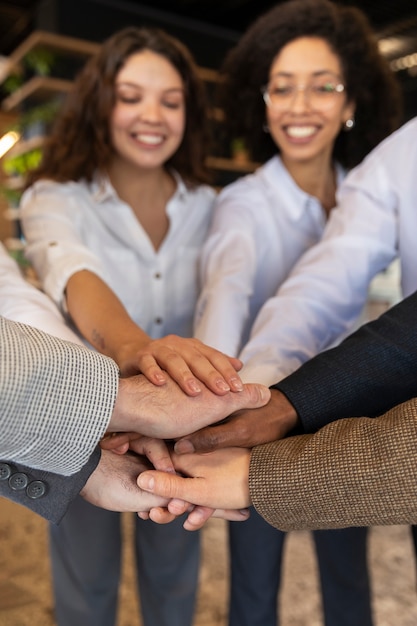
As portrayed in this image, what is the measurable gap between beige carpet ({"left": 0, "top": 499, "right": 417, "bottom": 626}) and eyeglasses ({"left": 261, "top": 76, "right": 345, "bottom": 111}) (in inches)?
63.3

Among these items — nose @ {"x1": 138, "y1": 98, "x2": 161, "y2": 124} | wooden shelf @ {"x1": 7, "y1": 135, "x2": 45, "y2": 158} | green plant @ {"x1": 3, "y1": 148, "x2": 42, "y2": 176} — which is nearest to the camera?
nose @ {"x1": 138, "y1": 98, "x2": 161, "y2": 124}

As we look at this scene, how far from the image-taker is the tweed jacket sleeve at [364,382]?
116 cm

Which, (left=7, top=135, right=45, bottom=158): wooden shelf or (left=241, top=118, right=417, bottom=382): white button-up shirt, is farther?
(left=7, top=135, right=45, bottom=158): wooden shelf

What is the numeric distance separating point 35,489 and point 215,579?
5.65ft

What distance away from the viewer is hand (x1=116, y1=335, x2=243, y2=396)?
114 cm

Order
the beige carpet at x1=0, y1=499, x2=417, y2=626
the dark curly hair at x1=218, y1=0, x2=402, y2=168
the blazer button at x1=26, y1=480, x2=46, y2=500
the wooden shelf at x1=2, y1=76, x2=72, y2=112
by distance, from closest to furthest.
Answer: the blazer button at x1=26, y1=480, x2=46, y2=500 < the dark curly hair at x1=218, y1=0, x2=402, y2=168 < the beige carpet at x1=0, y1=499, x2=417, y2=626 < the wooden shelf at x1=2, y1=76, x2=72, y2=112

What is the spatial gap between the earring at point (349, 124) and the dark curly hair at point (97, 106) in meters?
0.43

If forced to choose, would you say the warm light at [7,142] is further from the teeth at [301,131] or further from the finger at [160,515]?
the finger at [160,515]

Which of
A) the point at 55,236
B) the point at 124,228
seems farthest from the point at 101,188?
the point at 55,236

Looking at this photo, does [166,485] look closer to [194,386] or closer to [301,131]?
[194,386]


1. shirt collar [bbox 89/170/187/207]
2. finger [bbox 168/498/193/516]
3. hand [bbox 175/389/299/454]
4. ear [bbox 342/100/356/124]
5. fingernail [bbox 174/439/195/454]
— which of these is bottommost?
finger [bbox 168/498/193/516]

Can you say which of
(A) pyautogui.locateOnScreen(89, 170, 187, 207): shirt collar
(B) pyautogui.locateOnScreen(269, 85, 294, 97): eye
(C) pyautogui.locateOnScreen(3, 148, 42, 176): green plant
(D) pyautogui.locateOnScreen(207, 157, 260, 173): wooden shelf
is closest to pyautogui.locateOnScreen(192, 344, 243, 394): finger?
(A) pyautogui.locateOnScreen(89, 170, 187, 207): shirt collar

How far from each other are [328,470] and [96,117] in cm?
124

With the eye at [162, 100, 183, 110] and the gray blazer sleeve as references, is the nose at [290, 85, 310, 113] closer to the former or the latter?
the eye at [162, 100, 183, 110]
